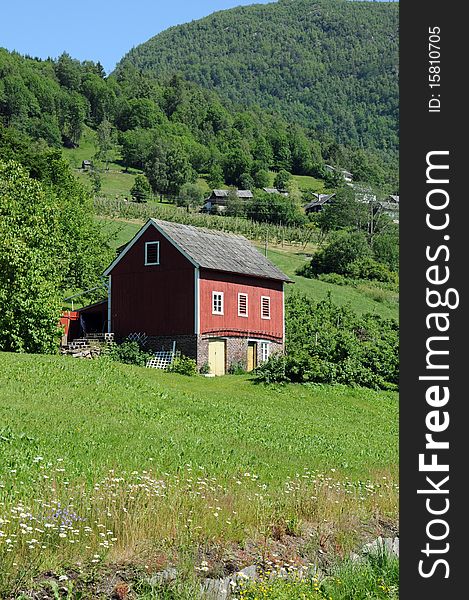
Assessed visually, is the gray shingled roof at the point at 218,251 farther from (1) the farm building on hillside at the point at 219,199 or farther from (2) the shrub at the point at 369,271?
(1) the farm building on hillside at the point at 219,199

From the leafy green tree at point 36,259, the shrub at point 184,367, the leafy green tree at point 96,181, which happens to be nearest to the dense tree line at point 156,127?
the leafy green tree at point 96,181

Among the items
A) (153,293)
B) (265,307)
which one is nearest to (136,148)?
(265,307)

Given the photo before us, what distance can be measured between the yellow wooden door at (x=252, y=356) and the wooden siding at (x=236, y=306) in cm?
51

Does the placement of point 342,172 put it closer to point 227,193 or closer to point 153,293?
point 227,193

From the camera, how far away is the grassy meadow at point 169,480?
8148 millimetres

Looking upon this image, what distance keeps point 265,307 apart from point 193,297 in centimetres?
624

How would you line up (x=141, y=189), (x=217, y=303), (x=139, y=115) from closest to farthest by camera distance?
1. (x=217, y=303)
2. (x=141, y=189)
3. (x=139, y=115)

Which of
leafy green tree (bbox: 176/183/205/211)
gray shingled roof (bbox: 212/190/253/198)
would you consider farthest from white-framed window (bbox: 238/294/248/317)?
gray shingled roof (bbox: 212/190/253/198)

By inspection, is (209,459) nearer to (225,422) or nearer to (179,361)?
(225,422)

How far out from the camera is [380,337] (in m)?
44.8

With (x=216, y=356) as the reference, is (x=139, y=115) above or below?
above

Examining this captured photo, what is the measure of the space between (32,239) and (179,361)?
34.3 ft

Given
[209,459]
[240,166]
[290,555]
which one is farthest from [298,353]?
[240,166]

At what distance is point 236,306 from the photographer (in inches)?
1624
